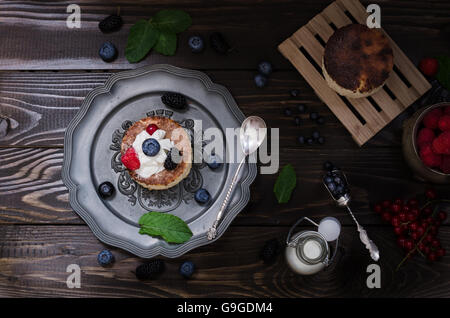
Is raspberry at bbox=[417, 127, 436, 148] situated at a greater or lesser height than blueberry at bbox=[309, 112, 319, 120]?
lesser

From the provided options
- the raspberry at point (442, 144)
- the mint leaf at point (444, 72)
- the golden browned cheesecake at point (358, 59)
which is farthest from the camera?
the mint leaf at point (444, 72)

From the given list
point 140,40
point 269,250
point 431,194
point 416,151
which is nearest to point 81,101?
point 140,40

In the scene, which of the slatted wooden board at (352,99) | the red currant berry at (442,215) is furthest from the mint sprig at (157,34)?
the red currant berry at (442,215)

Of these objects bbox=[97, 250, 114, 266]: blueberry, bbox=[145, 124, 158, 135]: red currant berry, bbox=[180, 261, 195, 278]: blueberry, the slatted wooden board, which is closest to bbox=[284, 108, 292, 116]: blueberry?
the slatted wooden board

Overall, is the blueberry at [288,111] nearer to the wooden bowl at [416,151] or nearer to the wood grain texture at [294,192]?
the wood grain texture at [294,192]

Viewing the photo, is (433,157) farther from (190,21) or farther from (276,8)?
(190,21)

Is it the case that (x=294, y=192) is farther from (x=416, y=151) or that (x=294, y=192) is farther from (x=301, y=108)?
(x=416, y=151)

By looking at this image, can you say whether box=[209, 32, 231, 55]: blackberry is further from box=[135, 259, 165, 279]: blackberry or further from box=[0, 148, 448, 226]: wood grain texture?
box=[135, 259, 165, 279]: blackberry
